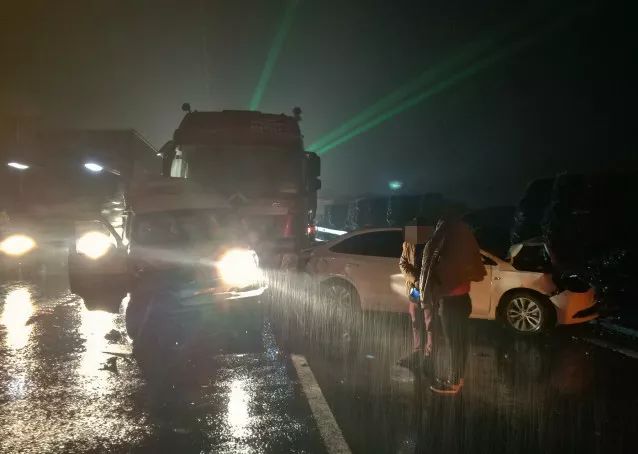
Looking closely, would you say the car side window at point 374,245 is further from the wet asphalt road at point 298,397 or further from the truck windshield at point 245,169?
the truck windshield at point 245,169

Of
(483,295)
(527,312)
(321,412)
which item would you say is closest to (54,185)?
(483,295)

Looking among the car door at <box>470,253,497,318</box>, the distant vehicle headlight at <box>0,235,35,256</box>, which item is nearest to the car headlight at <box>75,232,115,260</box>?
the distant vehicle headlight at <box>0,235,35,256</box>

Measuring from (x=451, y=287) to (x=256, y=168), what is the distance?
7.04 m

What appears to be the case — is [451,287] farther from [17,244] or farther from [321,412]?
[17,244]

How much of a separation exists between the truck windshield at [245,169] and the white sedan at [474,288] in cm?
313

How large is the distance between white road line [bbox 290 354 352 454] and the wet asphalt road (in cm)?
3

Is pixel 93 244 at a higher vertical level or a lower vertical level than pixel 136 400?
higher

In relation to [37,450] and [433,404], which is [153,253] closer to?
[37,450]

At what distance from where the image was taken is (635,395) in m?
5.29

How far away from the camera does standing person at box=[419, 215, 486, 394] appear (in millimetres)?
4965

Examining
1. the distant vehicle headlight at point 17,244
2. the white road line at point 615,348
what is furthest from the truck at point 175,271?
the distant vehicle headlight at point 17,244

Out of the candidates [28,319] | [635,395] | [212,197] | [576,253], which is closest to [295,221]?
[212,197]

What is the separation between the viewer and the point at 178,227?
8.27 m

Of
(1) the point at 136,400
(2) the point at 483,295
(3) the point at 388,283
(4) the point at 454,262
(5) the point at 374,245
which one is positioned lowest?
(1) the point at 136,400
